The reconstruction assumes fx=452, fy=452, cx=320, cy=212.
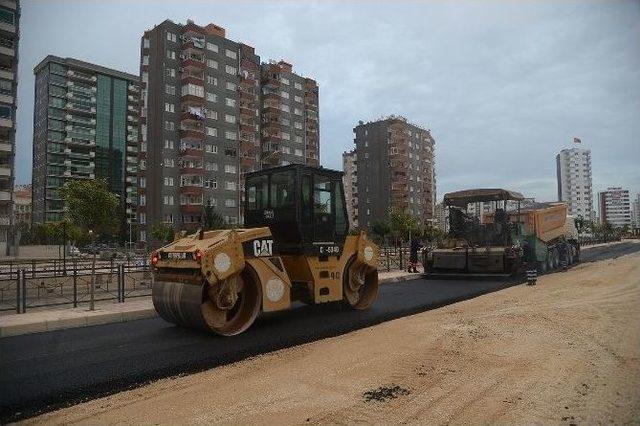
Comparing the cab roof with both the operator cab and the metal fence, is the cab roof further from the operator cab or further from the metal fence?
the metal fence

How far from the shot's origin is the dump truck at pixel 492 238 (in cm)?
1624

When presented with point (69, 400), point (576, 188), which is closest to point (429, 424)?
point (69, 400)

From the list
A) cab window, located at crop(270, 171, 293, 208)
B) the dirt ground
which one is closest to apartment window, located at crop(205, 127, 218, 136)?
cab window, located at crop(270, 171, 293, 208)

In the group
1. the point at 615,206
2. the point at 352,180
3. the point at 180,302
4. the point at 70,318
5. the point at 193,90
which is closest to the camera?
the point at 180,302

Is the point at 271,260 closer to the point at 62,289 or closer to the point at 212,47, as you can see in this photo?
the point at 62,289

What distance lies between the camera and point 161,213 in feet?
180

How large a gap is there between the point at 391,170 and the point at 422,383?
84100mm

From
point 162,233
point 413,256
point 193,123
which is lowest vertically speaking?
point 413,256

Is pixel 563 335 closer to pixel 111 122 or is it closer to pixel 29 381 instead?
pixel 29 381

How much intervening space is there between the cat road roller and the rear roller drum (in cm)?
2

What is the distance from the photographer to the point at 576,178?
112 metres

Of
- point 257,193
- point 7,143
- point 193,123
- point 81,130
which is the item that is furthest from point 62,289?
point 81,130

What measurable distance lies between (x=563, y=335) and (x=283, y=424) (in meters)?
5.13

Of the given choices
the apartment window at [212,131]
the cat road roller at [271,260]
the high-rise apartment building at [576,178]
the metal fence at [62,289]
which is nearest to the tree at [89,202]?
the metal fence at [62,289]
